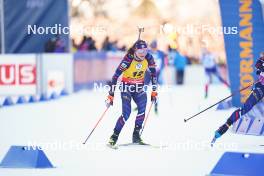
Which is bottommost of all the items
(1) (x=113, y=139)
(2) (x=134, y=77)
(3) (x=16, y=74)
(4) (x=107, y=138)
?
(4) (x=107, y=138)

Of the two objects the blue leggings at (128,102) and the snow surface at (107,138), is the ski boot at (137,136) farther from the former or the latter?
the blue leggings at (128,102)

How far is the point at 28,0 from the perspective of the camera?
2439 centimetres

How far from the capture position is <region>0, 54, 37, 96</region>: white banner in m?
21.4

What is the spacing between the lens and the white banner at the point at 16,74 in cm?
2141

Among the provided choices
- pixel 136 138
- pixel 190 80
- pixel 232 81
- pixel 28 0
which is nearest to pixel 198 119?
pixel 232 81

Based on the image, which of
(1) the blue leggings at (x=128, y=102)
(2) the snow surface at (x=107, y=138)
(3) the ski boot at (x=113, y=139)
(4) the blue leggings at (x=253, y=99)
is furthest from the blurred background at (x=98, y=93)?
(4) the blue leggings at (x=253, y=99)

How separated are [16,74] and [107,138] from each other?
863cm

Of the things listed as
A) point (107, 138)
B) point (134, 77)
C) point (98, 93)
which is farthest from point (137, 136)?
point (98, 93)

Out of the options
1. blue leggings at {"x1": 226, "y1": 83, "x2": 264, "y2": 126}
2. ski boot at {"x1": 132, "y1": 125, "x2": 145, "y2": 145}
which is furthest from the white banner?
blue leggings at {"x1": 226, "y1": 83, "x2": 264, "y2": 126}

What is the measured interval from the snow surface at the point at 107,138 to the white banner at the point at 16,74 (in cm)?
111

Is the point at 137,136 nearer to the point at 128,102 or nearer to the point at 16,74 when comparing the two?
the point at 128,102

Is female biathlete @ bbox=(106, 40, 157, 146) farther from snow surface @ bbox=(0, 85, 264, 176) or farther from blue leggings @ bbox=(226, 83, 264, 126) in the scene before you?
blue leggings @ bbox=(226, 83, 264, 126)

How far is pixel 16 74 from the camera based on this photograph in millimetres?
21531

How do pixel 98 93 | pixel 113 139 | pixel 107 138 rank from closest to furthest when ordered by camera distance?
Answer: pixel 113 139 → pixel 107 138 → pixel 98 93
